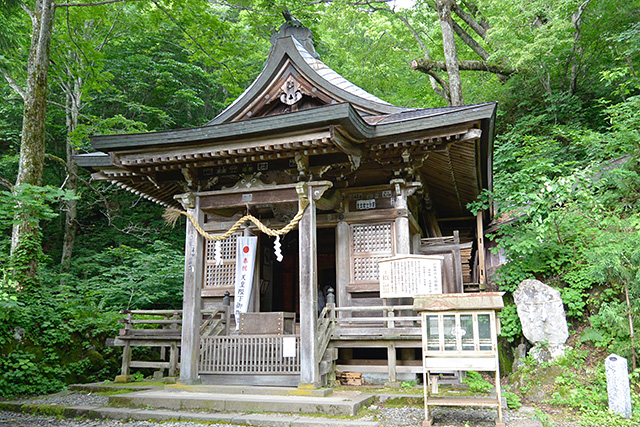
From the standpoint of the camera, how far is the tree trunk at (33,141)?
31.2 feet

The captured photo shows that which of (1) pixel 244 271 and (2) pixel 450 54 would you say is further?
(2) pixel 450 54

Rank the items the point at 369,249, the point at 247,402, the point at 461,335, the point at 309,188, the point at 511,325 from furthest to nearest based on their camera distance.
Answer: the point at 369,249, the point at 511,325, the point at 309,188, the point at 247,402, the point at 461,335

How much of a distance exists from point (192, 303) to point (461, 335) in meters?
4.60

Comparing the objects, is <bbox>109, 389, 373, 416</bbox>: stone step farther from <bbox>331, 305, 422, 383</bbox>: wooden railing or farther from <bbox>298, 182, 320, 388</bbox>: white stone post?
<bbox>331, 305, 422, 383</bbox>: wooden railing

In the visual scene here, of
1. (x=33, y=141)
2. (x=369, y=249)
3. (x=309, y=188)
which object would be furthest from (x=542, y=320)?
(x=33, y=141)

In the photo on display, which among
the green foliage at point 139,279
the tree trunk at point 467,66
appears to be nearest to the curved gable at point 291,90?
the green foliage at point 139,279

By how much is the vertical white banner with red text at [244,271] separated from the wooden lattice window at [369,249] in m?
2.06

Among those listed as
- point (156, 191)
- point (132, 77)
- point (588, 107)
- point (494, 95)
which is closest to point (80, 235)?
point (132, 77)

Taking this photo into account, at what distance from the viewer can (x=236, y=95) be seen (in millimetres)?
18203

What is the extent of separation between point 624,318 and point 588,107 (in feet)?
38.1

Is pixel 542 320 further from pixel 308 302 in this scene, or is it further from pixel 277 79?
pixel 277 79

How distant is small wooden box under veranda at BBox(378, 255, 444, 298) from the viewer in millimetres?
7680

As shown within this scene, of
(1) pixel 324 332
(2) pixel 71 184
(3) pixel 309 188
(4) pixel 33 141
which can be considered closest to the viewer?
(3) pixel 309 188

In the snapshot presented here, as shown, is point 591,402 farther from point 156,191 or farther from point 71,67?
point 71,67
